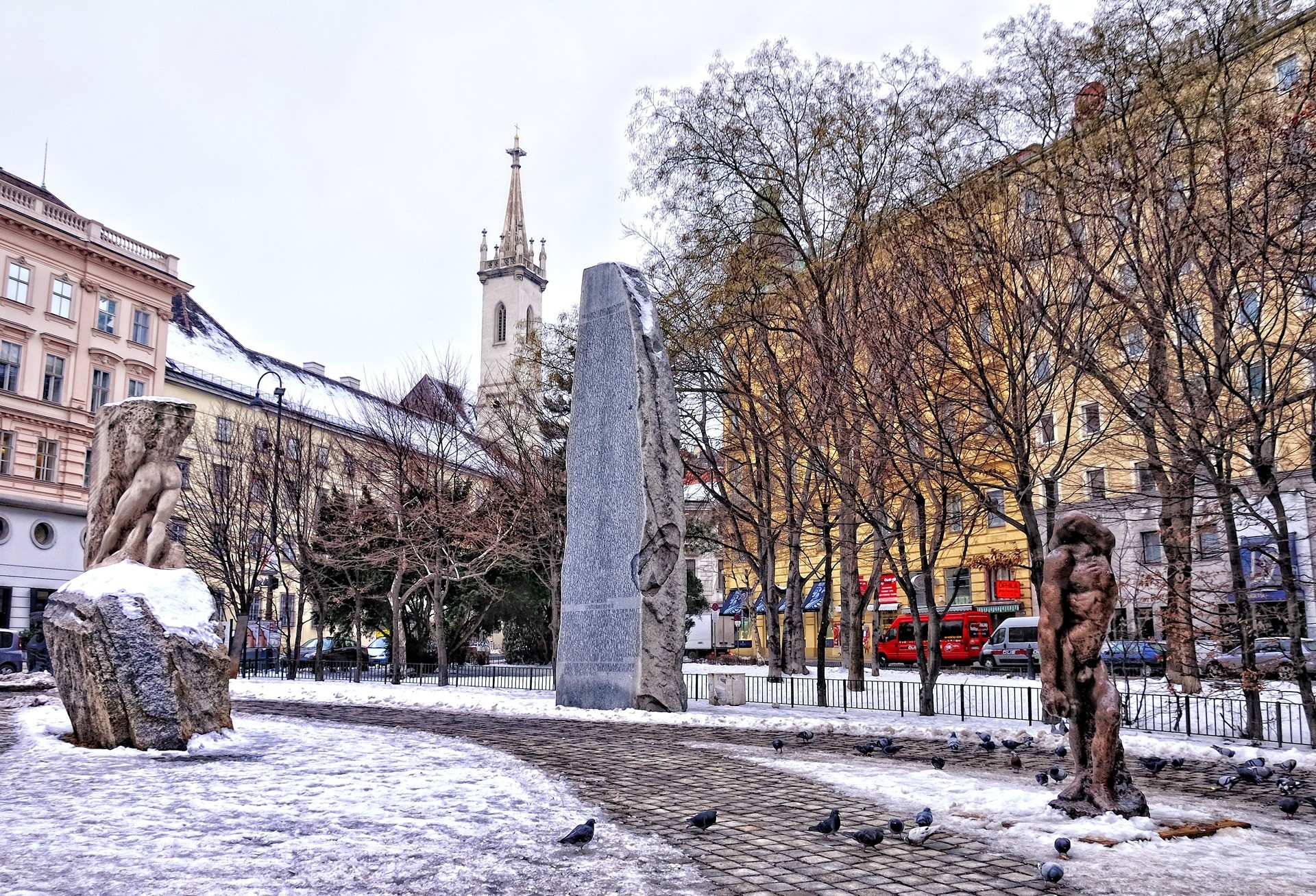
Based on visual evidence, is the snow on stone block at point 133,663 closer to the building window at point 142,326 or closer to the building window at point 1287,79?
the building window at point 1287,79

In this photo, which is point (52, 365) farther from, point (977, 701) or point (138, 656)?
point (977, 701)

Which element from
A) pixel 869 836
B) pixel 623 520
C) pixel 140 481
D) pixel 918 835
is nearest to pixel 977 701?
pixel 623 520

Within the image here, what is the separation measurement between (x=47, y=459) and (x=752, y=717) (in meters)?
36.4

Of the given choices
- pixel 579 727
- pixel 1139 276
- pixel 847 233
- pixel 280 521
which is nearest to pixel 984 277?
pixel 1139 276

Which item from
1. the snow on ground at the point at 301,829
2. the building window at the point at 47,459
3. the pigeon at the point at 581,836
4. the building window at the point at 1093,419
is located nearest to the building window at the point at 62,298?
the building window at the point at 47,459

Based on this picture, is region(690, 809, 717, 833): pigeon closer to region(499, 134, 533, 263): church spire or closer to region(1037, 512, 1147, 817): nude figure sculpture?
region(1037, 512, 1147, 817): nude figure sculpture

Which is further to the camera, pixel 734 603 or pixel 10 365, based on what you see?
pixel 734 603

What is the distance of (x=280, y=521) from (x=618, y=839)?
25640 millimetres

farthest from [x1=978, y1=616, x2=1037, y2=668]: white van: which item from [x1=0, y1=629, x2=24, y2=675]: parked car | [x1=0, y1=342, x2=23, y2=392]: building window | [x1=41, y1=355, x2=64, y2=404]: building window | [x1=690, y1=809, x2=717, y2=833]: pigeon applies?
[x1=0, y1=342, x2=23, y2=392]: building window

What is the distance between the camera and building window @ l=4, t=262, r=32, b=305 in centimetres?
3919

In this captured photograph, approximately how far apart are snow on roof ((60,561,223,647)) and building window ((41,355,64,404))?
117 ft

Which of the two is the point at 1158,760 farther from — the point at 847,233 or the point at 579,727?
the point at 847,233

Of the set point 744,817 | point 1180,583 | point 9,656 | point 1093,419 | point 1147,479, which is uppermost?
point 1093,419

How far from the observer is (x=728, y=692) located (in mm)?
18000
